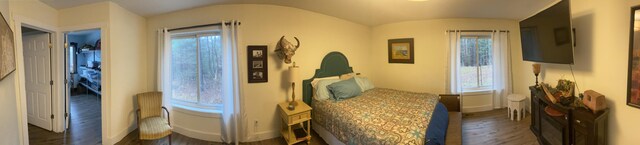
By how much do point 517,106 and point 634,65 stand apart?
90.7 inches

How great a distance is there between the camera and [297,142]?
2836mm

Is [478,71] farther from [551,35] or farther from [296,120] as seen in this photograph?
[296,120]

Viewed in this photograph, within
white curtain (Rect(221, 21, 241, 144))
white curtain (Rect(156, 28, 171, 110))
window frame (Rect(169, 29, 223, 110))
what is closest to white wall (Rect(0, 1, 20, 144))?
white curtain (Rect(156, 28, 171, 110))

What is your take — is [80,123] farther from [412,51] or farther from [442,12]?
[442,12]

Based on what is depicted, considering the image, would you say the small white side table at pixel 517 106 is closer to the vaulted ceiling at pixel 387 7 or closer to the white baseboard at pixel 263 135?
the vaulted ceiling at pixel 387 7

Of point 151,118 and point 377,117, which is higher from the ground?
point 377,117

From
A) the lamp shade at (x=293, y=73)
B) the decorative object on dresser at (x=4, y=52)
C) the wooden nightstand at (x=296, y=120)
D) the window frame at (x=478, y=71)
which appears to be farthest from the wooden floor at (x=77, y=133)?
the window frame at (x=478, y=71)

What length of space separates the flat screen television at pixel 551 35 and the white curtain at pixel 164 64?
14.6ft

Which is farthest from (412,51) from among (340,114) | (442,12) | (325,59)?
(340,114)

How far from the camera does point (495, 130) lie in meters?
3.27

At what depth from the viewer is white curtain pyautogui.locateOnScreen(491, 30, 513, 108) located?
407 cm

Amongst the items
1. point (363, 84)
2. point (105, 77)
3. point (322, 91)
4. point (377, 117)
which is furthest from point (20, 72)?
point (363, 84)

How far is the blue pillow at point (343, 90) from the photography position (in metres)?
3.10

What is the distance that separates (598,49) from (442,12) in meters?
1.80
